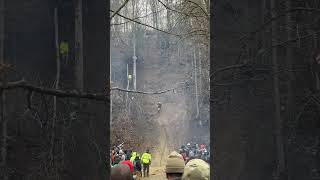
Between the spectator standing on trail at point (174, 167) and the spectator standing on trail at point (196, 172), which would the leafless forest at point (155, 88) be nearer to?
the spectator standing on trail at point (174, 167)

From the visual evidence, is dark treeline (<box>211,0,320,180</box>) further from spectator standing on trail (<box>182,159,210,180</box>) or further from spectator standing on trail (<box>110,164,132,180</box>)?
spectator standing on trail (<box>182,159,210,180</box>)

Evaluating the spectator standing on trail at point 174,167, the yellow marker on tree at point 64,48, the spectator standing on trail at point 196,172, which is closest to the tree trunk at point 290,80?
the spectator standing on trail at point 174,167

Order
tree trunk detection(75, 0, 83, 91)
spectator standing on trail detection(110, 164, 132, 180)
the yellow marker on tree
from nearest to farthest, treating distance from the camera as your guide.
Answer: spectator standing on trail detection(110, 164, 132, 180)
the yellow marker on tree
tree trunk detection(75, 0, 83, 91)

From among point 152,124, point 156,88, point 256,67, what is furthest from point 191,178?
point 156,88

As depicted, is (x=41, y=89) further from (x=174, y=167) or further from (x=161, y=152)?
(x=161, y=152)

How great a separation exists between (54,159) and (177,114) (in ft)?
130

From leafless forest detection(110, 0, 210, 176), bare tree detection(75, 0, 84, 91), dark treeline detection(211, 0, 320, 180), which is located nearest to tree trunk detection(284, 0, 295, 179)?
dark treeline detection(211, 0, 320, 180)

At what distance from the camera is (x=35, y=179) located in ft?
18.7

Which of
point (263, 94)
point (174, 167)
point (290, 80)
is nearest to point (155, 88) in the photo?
point (263, 94)

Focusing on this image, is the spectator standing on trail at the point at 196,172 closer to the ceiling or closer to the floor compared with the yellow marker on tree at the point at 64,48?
closer to the floor

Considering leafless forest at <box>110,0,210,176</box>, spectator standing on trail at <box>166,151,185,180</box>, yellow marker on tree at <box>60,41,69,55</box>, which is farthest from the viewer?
leafless forest at <box>110,0,210,176</box>

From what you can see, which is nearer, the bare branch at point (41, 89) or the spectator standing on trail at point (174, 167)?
the bare branch at point (41, 89)

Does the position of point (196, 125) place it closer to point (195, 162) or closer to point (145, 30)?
point (145, 30)

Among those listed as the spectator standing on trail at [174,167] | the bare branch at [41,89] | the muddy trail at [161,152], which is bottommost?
the muddy trail at [161,152]
